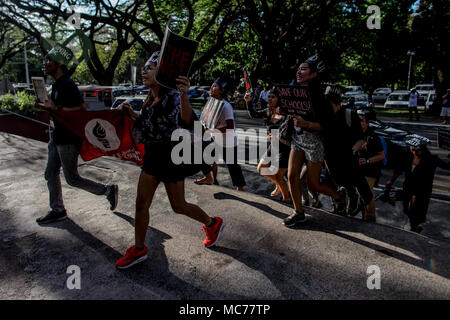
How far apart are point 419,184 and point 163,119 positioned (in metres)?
3.37

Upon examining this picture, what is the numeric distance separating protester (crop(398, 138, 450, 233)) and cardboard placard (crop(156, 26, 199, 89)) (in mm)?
3349

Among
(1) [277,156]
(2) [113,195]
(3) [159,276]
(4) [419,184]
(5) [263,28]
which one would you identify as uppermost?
(5) [263,28]

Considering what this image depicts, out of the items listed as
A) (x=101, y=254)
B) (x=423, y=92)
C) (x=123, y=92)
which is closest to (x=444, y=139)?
(x=101, y=254)

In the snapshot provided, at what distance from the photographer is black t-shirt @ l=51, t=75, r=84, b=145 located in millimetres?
3865

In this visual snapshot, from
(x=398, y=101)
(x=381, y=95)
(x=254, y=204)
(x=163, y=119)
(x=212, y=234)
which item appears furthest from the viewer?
(x=381, y=95)

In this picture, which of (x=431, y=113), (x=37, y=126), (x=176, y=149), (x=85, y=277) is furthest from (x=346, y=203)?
(x=431, y=113)

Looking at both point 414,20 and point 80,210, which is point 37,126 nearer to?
point 80,210

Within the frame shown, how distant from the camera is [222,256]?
3250mm

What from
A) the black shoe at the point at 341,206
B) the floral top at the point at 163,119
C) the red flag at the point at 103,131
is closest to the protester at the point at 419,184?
the black shoe at the point at 341,206

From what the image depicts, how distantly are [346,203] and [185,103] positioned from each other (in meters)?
2.78

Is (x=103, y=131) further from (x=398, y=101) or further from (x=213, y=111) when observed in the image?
(x=398, y=101)

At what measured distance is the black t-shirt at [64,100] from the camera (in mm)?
3865

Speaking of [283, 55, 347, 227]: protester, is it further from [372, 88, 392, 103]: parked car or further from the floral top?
[372, 88, 392, 103]: parked car
